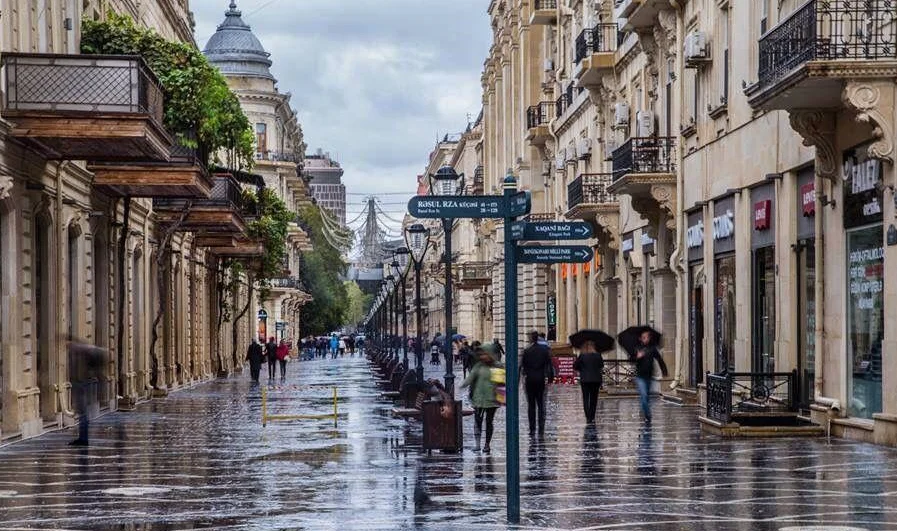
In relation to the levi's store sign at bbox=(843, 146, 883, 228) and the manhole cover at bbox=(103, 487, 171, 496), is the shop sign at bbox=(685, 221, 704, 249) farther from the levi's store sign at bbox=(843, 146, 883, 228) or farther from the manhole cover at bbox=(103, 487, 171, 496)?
the manhole cover at bbox=(103, 487, 171, 496)

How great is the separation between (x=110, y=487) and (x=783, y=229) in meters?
12.8

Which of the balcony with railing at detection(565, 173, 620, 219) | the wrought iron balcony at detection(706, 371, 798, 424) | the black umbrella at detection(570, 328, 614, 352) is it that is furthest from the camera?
the balcony with railing at detection(565, 173, 620, 219)

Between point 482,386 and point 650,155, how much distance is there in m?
15.3

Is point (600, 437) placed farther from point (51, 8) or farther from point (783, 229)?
point (51, 8)

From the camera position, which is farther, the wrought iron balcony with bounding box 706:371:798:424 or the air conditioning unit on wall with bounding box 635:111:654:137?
the air conditioning unit on wall with bounding box 635:111:654:137

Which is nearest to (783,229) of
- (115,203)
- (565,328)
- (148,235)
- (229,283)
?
(115,203)

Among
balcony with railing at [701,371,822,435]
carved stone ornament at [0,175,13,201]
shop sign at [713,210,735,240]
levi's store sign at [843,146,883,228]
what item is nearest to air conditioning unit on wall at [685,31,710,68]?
shop sign at [713,210,735,240]

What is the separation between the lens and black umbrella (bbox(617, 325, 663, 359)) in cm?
2784

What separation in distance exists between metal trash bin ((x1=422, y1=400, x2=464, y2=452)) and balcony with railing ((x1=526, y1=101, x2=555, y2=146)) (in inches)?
1611

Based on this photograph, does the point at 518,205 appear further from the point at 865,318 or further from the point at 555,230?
the point at 865,318

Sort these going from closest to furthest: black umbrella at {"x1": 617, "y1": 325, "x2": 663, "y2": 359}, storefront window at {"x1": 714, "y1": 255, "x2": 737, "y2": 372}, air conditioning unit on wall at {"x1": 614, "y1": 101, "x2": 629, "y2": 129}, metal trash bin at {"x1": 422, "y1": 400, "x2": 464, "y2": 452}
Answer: metal trash bin at {"x1": 422, "y1": 400, "x2": 464, "y2": 452} < black umbrella at {"x1": 617, "y1": 325, "x2": 663, "y2": 359} < storefront window at {"x1": 714, "y1": 255, "x2": 737, "y2": 372} < air conditioning unit on wall at {"x1": 614, "y1": 101, "x2": 629, "y2": 129}

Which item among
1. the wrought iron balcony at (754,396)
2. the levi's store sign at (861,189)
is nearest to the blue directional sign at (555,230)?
the levi's store sign at (861,189)

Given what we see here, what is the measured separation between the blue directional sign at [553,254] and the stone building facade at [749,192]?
24.9 feet

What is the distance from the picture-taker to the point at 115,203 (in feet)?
116
